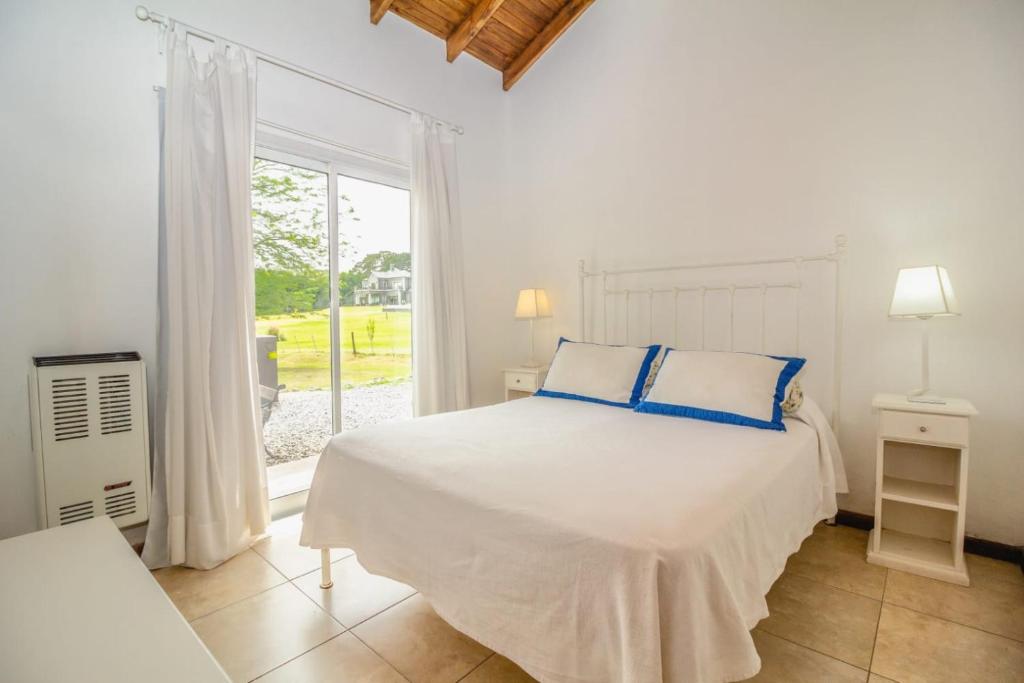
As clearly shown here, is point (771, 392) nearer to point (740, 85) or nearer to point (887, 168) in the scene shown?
point (887, 168)

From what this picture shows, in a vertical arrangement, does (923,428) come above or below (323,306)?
below

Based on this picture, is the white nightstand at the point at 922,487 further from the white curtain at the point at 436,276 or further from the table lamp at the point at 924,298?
the white curtain at the point at 436,276

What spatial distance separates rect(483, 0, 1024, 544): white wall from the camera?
2062mm

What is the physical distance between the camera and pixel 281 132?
2.61 m

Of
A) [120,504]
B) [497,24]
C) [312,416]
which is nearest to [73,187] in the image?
[120,504]

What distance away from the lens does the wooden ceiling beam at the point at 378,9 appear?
284 cm

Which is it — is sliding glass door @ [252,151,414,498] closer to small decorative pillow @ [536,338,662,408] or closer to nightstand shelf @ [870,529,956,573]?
small decorative pillow @ [536,338,662,408]

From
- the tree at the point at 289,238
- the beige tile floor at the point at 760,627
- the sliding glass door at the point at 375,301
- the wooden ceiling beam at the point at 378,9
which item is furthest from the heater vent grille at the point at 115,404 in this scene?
the wooden ceiling beam at the point at 378,9

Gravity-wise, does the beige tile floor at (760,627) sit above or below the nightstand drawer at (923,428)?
below

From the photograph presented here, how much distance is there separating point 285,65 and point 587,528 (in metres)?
2.68

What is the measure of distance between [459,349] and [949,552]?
109 inches

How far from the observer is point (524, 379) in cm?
346

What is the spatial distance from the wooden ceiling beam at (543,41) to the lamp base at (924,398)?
3.19 meters

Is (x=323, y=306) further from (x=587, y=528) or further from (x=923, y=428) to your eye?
(x=923, y=428)
